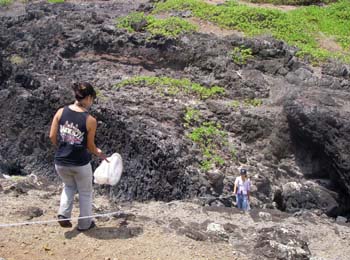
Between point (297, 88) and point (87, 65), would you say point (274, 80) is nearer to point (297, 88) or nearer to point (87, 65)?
point (297, 88)

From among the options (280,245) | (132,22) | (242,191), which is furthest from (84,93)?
(132,22)

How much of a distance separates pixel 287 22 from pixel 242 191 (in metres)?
8.25

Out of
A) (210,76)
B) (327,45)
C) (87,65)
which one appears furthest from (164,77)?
(327,45)

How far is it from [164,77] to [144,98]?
1309mm

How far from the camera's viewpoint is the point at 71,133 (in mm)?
5668

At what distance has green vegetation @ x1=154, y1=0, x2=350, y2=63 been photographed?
14.5 m

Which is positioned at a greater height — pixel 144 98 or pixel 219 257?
pixel 144 98

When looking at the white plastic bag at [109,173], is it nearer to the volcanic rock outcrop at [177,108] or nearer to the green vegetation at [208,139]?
the volcanic rock outcrop at [177,108]

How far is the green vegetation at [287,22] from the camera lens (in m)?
14.5

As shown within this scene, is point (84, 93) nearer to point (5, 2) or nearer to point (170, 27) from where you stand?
point (170, 27)

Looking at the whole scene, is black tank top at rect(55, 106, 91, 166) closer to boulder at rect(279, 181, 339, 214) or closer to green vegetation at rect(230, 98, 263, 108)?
boulder at rect(279, 181, 339, 214)

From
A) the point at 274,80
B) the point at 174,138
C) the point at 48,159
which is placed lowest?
the point at 48,159

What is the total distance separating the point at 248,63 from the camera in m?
12.9

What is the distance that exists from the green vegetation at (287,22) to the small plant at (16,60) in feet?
15.9
